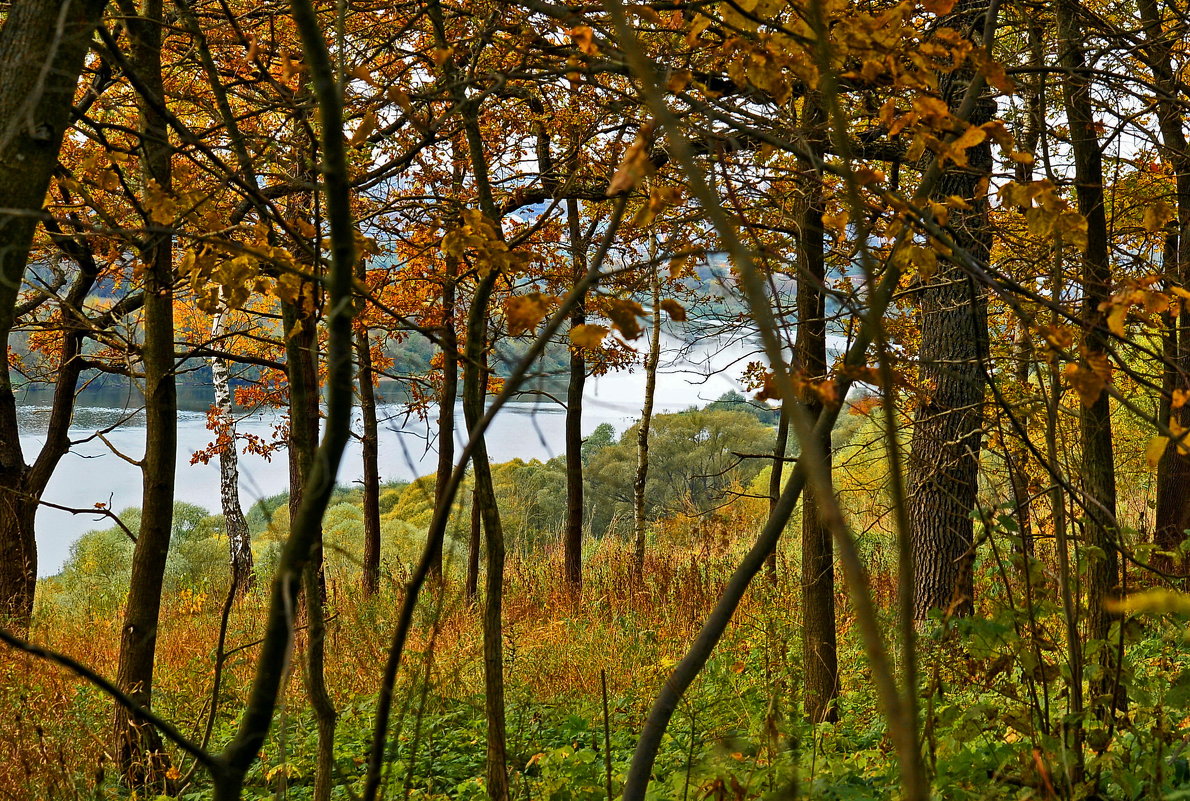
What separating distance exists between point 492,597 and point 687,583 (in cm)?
580

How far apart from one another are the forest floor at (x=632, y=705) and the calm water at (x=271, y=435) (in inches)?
20.6

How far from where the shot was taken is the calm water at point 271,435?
196 centimetres

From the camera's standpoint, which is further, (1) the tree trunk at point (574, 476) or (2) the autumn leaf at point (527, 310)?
(1) the tree trunk at point (574, 476)

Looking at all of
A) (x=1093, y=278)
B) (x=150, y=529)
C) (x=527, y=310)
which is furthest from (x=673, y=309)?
(x=150, y=529)

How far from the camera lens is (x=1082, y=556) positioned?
2242mm

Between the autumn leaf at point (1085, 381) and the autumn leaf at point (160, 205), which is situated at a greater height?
the autumn leaf at point (160, 205)

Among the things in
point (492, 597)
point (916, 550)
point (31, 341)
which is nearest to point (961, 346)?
point (916, 550)

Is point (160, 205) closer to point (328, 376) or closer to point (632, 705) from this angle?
point (328, 376)

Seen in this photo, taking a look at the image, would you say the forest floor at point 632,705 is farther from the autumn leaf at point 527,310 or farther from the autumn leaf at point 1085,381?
the autumn leaf at point 1085,381

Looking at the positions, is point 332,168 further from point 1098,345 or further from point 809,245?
point 809,245

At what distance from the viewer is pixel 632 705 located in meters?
5.11

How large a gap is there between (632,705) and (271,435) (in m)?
7.83

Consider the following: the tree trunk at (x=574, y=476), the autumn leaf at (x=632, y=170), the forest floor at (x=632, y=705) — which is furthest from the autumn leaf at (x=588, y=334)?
the tree trunk at (x=574, y=476)

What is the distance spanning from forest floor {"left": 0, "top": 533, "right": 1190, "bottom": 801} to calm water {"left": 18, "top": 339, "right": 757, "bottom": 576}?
52cm
